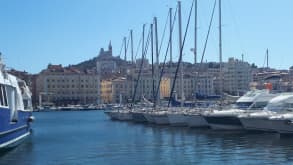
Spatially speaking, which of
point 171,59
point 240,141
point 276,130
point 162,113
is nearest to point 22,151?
point 240,141

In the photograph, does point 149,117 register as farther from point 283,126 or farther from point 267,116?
point 283,126

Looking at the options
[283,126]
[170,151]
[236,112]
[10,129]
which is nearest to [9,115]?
[10,129]

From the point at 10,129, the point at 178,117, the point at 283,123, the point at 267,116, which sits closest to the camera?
the point at 10,129

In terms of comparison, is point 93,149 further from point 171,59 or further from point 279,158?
point 171,59

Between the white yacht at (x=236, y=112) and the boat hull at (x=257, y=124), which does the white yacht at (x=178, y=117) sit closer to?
the white yacht at (x=236, y=112)

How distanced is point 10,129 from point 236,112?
2597cm

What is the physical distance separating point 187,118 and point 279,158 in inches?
1197

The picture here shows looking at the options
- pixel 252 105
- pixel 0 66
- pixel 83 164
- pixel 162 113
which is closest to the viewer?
pixel 83 164

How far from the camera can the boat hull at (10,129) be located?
3526 cm

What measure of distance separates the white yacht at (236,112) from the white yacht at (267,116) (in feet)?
7.57

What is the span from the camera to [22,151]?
42281 mm

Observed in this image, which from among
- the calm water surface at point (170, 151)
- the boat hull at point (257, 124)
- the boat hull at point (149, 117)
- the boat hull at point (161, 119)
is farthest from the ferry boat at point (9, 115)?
the boat hull at point (149, 117)

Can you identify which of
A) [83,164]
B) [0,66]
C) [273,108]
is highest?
[0,66]

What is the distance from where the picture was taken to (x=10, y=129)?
38250 mm
